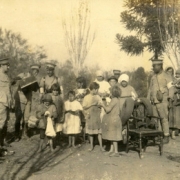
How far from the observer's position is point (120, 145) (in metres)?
6.94

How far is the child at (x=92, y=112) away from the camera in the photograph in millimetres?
6527

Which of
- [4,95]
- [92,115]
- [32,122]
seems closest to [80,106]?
[92,115]

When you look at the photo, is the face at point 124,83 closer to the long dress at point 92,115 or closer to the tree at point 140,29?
the long dress at point 92,115

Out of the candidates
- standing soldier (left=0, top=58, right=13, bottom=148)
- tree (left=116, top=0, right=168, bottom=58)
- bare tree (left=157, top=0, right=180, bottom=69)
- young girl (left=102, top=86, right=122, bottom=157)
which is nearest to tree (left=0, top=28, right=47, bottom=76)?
tree (left=116, top=0, right=168, bottom=58)

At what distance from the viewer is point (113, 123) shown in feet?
19.7

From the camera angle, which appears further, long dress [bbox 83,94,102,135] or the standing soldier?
long dress [bbox 83,94,102,135]

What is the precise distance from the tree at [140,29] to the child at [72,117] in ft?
16.5

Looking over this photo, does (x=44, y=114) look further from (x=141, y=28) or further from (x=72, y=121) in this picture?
(x=141, y=28)

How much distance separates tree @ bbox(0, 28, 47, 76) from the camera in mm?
14898

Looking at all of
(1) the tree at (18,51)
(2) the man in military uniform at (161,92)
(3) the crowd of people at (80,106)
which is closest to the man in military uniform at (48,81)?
(3) the crowd of people at (80,106)

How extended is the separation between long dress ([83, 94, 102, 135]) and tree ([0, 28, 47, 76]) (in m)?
8.82

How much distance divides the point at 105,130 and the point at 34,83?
7.76ft

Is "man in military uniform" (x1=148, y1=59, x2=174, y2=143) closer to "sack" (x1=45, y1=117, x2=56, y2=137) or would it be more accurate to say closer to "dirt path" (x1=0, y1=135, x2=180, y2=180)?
"dirt path" (x1=0, y1=135, x2=180, y2=180)

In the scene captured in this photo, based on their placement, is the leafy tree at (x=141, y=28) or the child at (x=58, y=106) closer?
the child at (x=58, y=106)
